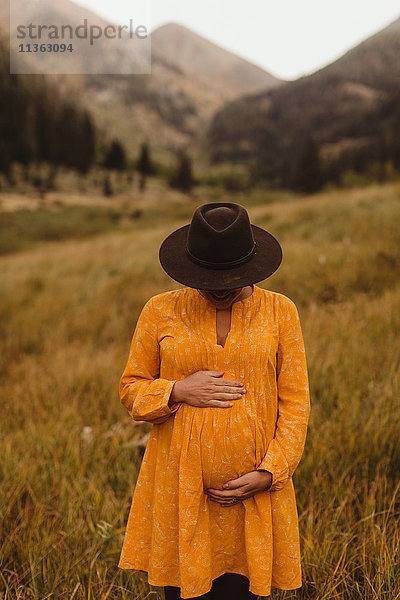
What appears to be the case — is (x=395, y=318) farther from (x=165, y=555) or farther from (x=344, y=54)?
(x=344, y=54)

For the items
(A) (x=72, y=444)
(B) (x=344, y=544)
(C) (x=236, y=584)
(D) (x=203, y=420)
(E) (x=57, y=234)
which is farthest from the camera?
(E) (x=57, y=234)

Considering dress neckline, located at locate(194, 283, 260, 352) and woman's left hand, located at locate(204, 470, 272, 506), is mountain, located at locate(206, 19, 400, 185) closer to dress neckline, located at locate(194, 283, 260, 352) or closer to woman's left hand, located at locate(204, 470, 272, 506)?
dress neckline, located at locate(194, 283, 260, 352)

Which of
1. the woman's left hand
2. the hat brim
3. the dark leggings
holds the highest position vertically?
the hat brim

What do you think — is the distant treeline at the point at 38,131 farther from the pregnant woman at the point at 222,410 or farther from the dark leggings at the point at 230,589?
the dark leggings at the point at 230,589

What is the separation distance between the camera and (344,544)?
82.3 inches

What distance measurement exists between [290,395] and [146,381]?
1.91ft

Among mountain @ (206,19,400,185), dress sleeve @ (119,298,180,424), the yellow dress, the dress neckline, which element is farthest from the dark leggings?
mountain @ (206,19,400,185)

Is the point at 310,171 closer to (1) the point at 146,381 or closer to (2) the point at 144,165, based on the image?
(2) the point at 144,165

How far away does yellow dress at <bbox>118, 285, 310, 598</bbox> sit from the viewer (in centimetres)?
155

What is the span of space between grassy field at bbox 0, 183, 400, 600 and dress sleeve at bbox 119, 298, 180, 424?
104cm

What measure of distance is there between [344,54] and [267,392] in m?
224

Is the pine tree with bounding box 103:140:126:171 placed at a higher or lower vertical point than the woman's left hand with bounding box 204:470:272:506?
lower

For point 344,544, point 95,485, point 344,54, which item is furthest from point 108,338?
point 344,54

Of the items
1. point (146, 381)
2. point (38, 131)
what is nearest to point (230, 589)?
point (146, 381)
